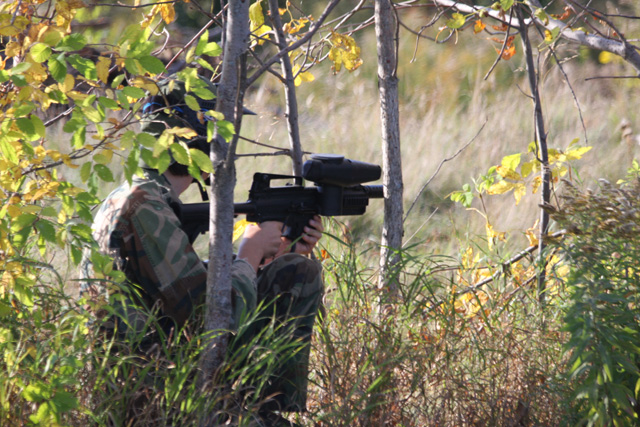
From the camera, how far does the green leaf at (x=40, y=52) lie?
176 cm

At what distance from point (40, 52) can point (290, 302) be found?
1.21 metres

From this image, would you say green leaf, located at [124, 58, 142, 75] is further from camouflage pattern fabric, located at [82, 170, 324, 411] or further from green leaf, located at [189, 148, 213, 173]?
camouflage pattern fabric, located at [82, 170, 324, 411]

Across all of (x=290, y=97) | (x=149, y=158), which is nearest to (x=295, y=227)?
(x=290, y=97)

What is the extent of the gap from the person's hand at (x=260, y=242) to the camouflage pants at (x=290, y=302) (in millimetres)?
91

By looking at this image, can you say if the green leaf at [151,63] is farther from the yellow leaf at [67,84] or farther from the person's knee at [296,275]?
the person's knee at [296,275]

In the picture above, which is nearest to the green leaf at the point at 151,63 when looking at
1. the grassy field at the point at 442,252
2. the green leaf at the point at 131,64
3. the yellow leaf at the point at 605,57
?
the green leaf at the point at 131,64

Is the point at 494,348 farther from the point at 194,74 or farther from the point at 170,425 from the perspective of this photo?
the point at 194,74

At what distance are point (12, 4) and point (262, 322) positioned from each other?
4.76ft

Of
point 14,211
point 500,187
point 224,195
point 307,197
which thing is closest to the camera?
point 14,211

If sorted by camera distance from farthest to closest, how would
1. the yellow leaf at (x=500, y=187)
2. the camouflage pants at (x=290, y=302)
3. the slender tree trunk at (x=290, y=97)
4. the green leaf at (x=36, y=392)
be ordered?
the yellow leaf at (x=500, y=187), the slender tree trunk at (x=290, y=97), the camouflage pants at (x=290, y=302), the green leaf at (x=36, y=392)

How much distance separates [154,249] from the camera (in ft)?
7.30

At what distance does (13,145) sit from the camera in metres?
2.00

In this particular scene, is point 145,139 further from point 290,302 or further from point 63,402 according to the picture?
point 290,302

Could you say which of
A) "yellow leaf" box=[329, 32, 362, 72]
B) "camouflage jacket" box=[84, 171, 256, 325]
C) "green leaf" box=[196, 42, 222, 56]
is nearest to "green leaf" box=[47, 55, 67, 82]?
"green leaf" box=[196, 42, 222, 56]
